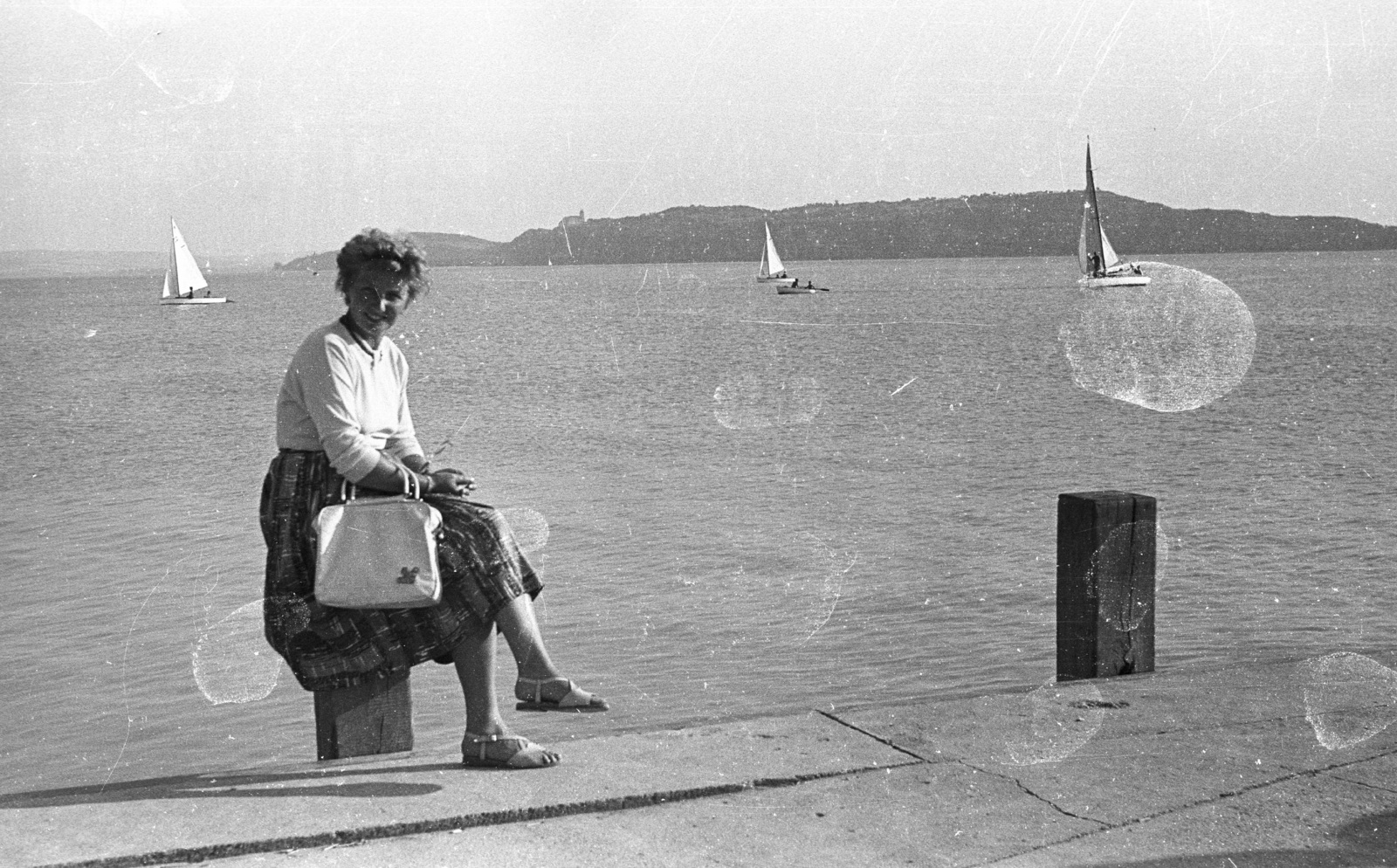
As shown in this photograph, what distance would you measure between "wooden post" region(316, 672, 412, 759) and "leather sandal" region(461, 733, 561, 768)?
0.32 metres

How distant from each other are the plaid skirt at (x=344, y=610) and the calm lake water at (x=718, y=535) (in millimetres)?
553

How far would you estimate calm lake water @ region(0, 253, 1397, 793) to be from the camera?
8648mm

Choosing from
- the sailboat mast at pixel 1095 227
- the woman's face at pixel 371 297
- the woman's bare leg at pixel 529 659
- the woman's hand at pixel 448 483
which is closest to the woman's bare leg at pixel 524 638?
the woman's bare leg at pixel 529 659

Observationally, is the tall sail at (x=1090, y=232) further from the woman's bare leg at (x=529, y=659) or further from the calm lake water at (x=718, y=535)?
the woman's bare leg at (x=529, y=659)

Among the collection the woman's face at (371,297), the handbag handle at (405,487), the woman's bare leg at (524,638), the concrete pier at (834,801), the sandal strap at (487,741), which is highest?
the woman's face at (371,297)

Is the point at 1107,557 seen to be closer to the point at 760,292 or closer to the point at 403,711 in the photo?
the point at 403,711

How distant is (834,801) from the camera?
4.20 metres

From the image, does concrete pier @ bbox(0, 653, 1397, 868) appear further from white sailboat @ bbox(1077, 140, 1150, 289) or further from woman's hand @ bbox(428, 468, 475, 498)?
white sailboat @ bbox(1077, 140, 1150, 289)

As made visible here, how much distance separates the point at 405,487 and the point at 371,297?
A: 23.6 inches

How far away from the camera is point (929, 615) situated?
10.5m

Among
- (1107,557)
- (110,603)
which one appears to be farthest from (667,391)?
(1107,557)

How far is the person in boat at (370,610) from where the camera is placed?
4453mm

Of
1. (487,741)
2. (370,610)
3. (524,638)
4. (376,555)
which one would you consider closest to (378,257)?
(376,555)

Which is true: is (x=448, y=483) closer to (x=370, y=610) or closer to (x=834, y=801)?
(x=370, y=610)
